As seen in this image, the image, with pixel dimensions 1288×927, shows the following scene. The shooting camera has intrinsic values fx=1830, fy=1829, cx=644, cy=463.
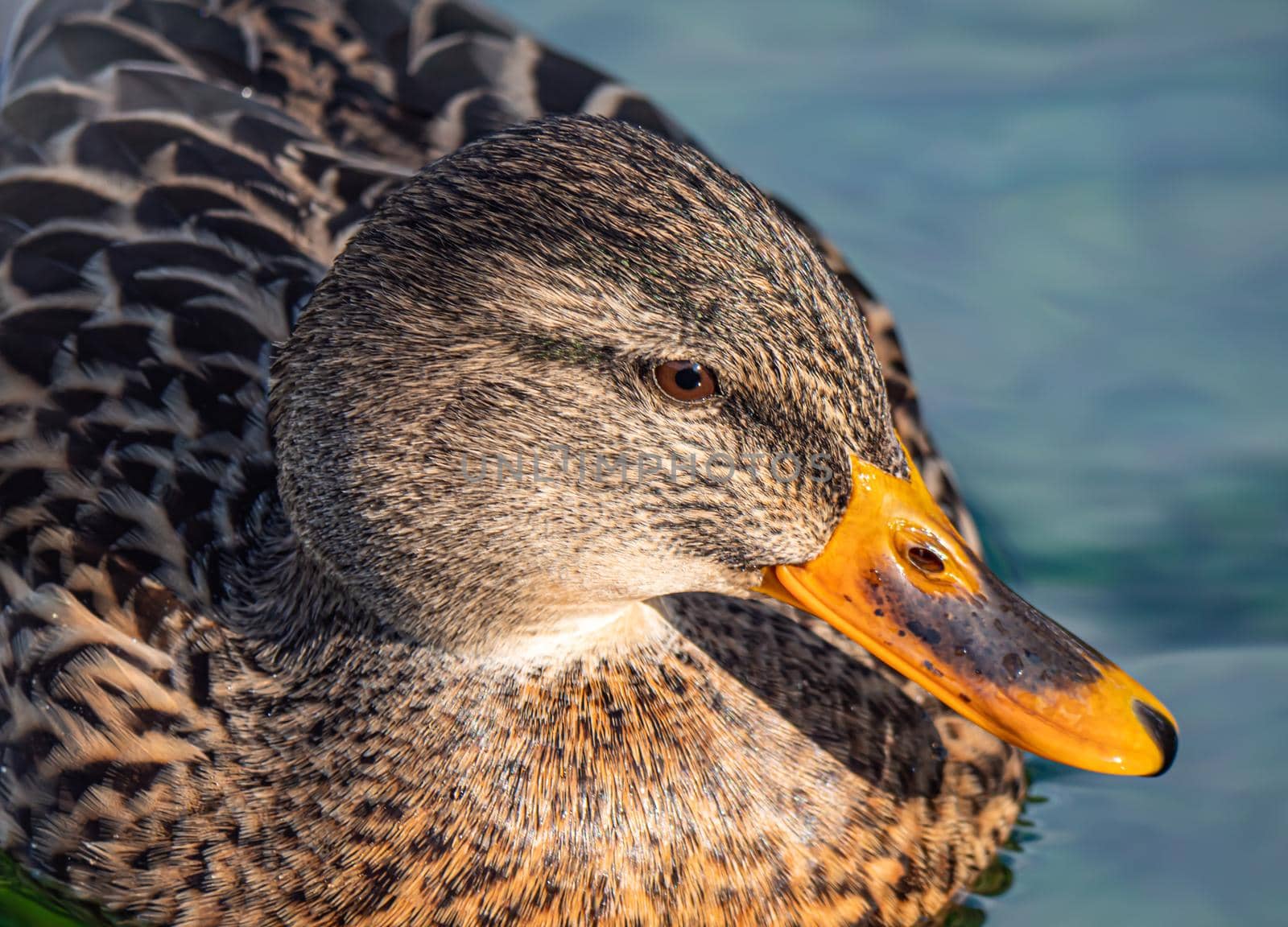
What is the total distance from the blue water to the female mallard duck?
722mm

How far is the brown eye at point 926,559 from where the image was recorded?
3.44m

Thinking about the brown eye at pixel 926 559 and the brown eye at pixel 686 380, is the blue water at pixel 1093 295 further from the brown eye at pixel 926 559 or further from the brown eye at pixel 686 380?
the brown eye at pixel 686 380

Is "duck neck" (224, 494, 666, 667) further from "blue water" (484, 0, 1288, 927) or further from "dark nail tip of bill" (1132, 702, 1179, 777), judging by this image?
"blue water" (484, 0, 1288, 927)

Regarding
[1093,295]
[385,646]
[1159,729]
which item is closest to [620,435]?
[385,646]

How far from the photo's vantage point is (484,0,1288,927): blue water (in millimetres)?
4738

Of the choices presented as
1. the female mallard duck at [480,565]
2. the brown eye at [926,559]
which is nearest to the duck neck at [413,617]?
the female mallard duck at [480,565]

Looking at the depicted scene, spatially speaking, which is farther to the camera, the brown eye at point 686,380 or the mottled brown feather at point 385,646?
the mottled brown feather at point 385,646

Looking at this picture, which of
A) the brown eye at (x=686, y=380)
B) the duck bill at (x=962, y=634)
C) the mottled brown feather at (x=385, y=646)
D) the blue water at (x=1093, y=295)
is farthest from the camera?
the blue water at (x=1093, y=295)

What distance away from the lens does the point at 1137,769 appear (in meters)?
3.46

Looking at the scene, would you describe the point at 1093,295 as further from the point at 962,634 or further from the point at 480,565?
the point at 480,565

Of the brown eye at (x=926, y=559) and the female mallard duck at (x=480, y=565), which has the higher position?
the brown eye at (x=926, y=559)

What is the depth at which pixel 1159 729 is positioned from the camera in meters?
3.48

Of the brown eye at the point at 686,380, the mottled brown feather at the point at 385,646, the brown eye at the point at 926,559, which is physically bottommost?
the mottled brown feather at the point at 385,646

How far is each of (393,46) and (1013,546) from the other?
7.86 ft
